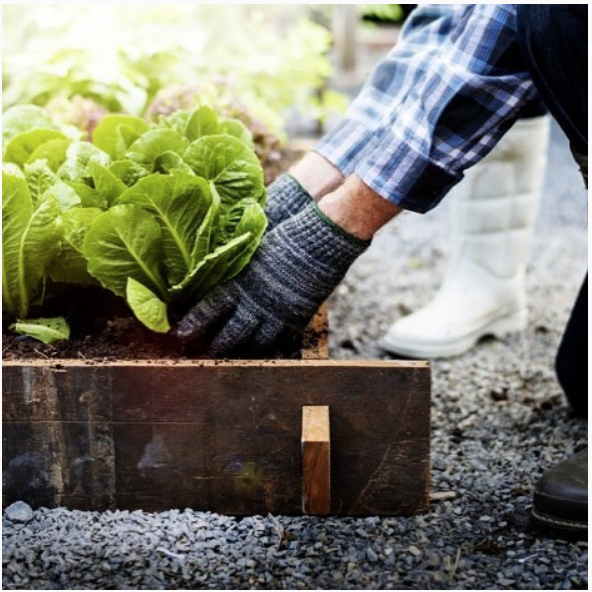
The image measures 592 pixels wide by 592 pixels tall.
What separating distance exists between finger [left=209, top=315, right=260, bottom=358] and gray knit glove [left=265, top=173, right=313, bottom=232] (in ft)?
1.00

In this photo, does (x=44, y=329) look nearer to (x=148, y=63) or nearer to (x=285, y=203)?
(x=285, y=203)

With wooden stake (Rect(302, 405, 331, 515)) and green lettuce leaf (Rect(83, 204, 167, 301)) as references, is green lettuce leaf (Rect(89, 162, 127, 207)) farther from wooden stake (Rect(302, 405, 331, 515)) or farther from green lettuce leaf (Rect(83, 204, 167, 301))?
wooden stake (Rect(302, 405, 331, 515))

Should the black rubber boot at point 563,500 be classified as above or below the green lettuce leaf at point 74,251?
below

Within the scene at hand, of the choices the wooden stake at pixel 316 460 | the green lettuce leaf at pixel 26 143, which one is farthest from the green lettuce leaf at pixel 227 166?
the wooden stake at pixel 316 460

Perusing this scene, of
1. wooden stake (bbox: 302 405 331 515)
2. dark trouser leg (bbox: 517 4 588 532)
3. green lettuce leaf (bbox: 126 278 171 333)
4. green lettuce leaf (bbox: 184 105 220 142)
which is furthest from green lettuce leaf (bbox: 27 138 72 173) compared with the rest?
dark trouser leg (bbox: 517 4 588 532)

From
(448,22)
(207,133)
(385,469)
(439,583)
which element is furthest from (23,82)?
(439,583)

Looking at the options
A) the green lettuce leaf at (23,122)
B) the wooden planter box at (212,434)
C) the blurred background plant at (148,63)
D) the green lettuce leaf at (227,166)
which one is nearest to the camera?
the wooden planter box at (212,434)

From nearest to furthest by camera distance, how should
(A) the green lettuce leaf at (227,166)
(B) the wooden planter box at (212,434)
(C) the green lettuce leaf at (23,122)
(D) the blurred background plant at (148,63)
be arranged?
1. (B) the wooden planter box at (212,434)
2. (A) the green lettuce leaf at (227,166)
3. (C) the green lettuce leaf at (23,122)
4. (D) the blurred background plant at (148,63)

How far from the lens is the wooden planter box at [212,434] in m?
1.58

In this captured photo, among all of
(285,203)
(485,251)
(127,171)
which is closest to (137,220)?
(127,171)

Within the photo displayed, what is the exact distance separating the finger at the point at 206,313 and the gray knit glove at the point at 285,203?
273mm

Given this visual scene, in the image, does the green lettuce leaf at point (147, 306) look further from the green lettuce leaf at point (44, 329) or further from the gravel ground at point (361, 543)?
the gravel ground at point (361, 543)

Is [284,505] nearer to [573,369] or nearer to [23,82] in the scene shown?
[573,369]

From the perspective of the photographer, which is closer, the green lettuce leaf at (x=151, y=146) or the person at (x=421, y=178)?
the person at (x=421, y=178)
